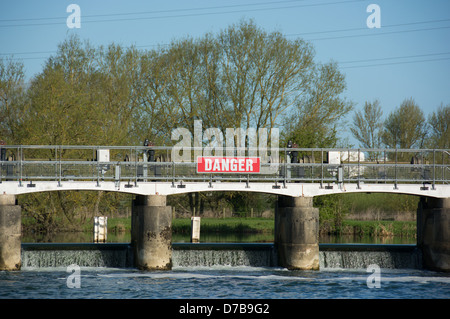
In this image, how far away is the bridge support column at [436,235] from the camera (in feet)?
128

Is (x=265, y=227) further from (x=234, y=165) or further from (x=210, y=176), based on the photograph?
(x=210, y=176)

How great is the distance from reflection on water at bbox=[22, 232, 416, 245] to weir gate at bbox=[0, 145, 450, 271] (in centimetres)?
1151

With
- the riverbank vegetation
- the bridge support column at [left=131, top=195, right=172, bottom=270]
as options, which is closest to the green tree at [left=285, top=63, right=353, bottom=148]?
the riverbank vegetation

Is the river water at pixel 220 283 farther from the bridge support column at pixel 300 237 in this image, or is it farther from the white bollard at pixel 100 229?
the white bollard at pixel 100 229

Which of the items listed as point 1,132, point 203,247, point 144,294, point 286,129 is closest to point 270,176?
point 203,247

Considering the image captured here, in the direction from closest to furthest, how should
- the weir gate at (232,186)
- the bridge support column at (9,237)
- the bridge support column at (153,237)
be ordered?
the bridge support column at (9,237), the bridge support column at (153,237), the weir gate at (232,186)

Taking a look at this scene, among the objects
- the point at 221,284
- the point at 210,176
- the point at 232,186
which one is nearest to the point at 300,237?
the point at 232,186

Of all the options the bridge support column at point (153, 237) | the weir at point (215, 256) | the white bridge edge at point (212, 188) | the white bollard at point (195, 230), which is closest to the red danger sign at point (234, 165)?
the white bridge edge at point (212, 188)

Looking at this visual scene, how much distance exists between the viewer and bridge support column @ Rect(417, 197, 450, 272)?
38.9 m

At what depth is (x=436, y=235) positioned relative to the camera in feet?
129

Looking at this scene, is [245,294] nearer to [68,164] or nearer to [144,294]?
[144,294]

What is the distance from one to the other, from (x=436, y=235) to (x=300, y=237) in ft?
24.2

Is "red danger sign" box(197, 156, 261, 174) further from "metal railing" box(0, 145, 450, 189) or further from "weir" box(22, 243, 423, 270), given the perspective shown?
"weir" box(22, 243, 423, 270)

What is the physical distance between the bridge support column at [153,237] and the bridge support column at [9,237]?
19.6ft
